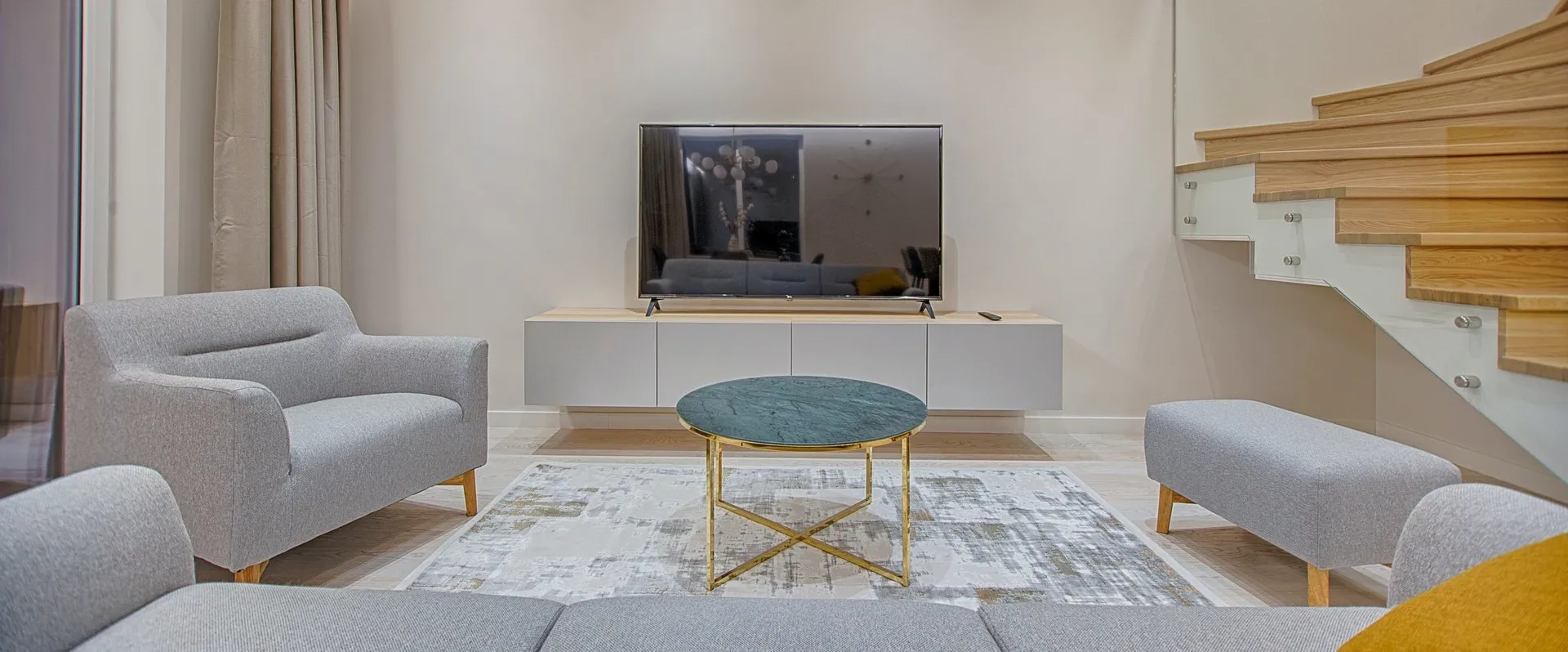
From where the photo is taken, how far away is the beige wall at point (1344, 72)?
274 centimetres

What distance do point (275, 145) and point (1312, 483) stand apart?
3608 millimetres

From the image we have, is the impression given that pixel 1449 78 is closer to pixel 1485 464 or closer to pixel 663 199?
pixel 1485 464

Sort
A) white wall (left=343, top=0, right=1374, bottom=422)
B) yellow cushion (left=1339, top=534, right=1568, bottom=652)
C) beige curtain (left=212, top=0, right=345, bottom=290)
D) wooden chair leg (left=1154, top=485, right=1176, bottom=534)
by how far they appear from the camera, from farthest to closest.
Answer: white wall (left=343, top=0, right=1374, bottom=422), beige curtain (left=212, top=0, right=345, bottom=290), wooden chair leg (left=1154, top=485, right=1176, bottom=534), yellow cushion (left=1339, top=534, right=1568, bottom=652)

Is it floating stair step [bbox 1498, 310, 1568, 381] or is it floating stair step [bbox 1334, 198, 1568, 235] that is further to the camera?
floating stair step [bbox 1334, 198, 1568, 235]

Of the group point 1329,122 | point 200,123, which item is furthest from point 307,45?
point 1329,122

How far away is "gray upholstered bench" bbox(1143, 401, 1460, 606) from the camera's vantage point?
1.78 m

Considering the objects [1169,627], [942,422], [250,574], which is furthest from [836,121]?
[1169,627]

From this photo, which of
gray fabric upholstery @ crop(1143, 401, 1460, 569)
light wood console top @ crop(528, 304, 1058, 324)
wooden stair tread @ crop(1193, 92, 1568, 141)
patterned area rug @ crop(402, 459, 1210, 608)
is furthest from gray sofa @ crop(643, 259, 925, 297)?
gray fabric upholstery @ crop(1143, 401, 1460, 569)

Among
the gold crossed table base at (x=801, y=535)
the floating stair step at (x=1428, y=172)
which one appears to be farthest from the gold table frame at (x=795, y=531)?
the floating stair step at (x=1428, y=172)

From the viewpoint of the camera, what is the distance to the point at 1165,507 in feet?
7.89

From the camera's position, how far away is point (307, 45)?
3174 mm

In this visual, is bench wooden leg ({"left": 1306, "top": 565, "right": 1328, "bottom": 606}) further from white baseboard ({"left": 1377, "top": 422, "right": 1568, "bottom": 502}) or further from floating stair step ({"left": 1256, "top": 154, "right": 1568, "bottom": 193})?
floating stair step ({"left": 1256, "top": 154, "right": 1568, "bottom": 193})

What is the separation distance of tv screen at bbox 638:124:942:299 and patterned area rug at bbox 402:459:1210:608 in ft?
3.22

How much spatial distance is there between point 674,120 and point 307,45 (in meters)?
1.52
